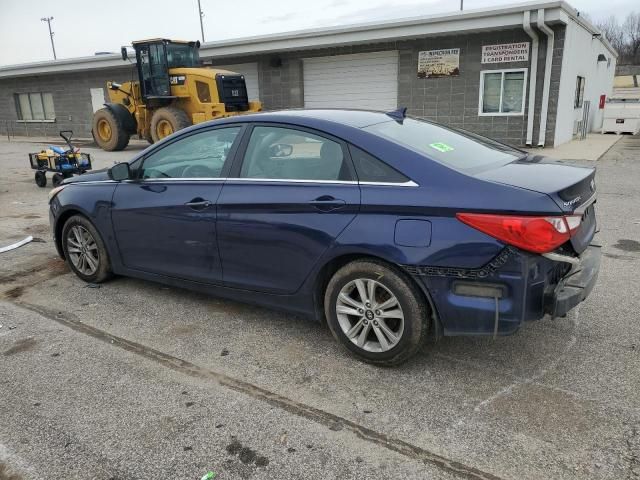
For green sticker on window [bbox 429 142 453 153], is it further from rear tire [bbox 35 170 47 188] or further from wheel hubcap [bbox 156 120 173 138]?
wheel hubcap [bbox 156 120 173 138]

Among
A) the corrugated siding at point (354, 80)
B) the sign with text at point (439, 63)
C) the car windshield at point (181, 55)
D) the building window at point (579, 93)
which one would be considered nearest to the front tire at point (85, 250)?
the car windshield at point (181, 55)

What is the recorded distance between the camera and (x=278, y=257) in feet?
11.6

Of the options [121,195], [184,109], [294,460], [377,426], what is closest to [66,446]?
[294,460]

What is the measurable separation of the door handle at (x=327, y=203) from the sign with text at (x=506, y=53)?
13.8 m

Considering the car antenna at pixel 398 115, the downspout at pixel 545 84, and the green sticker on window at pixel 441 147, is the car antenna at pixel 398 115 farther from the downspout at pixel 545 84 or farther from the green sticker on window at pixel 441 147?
the downspout at pixel 545 84

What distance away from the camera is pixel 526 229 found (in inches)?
108

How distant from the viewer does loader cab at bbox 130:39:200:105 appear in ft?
51.5

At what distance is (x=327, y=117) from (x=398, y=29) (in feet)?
44.6

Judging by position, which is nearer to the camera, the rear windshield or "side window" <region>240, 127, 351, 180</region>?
the rear windshield

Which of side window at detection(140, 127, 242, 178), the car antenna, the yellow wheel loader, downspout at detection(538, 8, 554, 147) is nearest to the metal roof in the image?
downspout at detection(538, 8, 554, 147)

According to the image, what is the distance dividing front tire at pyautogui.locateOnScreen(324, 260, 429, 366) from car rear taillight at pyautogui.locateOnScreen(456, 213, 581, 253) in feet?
1.80

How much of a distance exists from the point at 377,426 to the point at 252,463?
66cm

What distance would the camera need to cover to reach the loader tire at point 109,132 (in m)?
17.1

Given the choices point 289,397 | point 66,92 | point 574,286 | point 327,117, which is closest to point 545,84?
point 327,117
